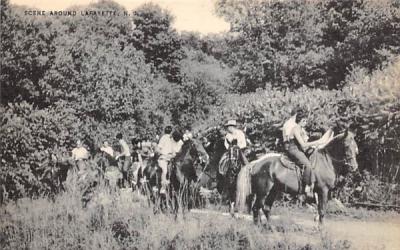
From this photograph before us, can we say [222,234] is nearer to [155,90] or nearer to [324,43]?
[155,90]

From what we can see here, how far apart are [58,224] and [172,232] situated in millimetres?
1456

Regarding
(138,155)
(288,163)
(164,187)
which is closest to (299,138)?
(288,163)

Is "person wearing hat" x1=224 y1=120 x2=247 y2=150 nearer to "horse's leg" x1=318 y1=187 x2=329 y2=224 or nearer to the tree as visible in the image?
"horse's leg" x1=318 y1=187 x2=329 y2=224

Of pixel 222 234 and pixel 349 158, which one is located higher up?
pixel 349 158

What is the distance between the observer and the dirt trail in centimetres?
577

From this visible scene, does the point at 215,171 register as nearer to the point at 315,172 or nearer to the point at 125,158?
the point at 315,172

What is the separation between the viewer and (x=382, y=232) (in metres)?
6.31

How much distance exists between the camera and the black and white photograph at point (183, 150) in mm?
6133

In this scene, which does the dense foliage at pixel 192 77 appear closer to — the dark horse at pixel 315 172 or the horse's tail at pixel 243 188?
the dark horse at pixel 315 172

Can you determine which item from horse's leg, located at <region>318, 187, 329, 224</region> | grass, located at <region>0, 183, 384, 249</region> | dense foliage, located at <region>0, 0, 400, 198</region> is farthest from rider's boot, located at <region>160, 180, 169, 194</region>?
horse's leg, located at <region>318, 187, 329, 224</region>

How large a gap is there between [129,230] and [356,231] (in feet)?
9.41

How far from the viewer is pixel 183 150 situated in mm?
7383

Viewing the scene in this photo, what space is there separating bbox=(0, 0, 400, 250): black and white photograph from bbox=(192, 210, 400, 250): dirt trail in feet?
0.09

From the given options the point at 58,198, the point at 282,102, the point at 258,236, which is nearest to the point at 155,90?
the point at 282,102
